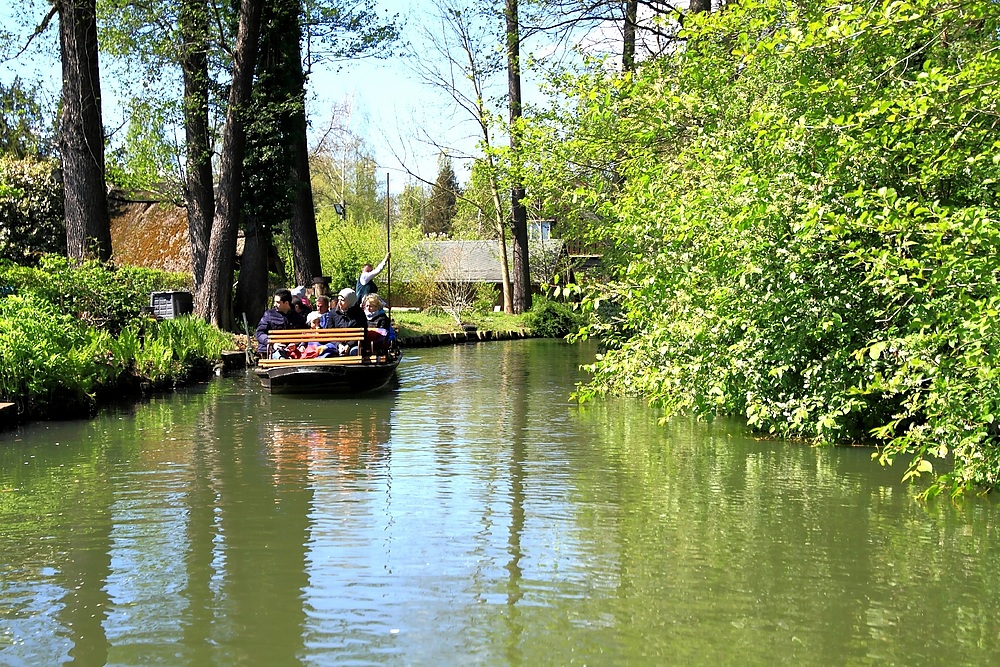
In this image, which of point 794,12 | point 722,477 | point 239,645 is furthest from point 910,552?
point 794,12

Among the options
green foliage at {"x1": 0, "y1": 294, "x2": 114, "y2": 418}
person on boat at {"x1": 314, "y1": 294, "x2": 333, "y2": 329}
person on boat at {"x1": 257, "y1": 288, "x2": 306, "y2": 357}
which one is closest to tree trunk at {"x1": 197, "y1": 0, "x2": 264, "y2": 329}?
person on boat at {"x1": 257, "y1": 288, "x2": 306, "y2": 357}

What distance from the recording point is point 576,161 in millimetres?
16578

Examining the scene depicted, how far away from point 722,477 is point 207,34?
1948 cm

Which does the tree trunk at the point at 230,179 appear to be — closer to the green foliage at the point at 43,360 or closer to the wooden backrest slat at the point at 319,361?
the wooden backrest slat at the point at 319,361

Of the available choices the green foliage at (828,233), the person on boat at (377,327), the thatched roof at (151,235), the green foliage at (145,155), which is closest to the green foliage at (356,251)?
the thatched roof at (151,235)

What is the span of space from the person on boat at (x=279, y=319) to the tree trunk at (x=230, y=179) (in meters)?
5.39

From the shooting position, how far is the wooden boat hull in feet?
52.2

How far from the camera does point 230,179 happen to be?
2277 cm

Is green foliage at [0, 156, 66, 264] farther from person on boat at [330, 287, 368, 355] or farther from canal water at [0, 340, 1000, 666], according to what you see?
canal water at [0, 340, 1000, 666]

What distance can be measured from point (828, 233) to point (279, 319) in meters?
10.1

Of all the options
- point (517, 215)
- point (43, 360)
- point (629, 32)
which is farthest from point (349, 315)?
point (517, 215)

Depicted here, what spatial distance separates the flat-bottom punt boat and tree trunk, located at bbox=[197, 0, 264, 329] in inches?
A: 252

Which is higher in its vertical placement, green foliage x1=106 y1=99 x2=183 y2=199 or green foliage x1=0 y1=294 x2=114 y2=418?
green foliage x1=106 y1=99 x2=183 y2=199

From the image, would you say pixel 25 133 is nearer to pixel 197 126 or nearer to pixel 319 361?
pixel 197 126
